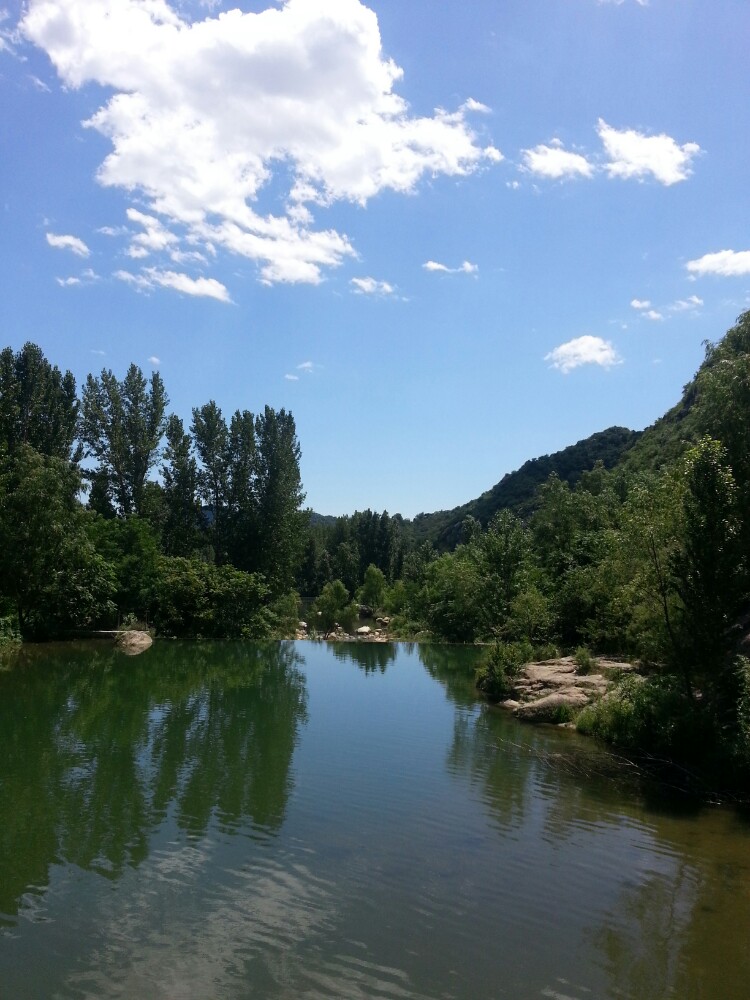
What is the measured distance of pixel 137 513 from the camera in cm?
5456

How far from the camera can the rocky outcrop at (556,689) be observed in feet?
77.5

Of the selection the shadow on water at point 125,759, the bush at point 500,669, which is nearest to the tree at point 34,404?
the shadow on water at point 125,759

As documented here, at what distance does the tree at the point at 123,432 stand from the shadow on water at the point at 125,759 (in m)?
25.4

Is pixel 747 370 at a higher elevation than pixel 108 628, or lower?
higher

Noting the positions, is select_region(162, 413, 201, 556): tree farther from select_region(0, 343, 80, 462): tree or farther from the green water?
the green water

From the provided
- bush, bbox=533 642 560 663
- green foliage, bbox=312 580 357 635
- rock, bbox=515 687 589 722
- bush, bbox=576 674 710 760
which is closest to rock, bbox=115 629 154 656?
bush, bbox=533 642 560 663

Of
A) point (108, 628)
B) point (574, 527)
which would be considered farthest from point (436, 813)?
point (574, 527)

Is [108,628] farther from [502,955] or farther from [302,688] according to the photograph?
[502,955]

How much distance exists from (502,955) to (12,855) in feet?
23.6

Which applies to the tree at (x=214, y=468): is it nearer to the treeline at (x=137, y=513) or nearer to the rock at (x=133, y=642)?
the treeline at (x=137, y=513)

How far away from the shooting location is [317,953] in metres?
8.18

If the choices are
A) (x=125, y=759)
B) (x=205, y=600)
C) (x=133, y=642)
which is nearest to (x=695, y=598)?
(x=125, y=759)

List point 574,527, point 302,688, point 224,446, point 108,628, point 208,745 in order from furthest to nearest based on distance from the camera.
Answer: point 224,446
point 574,527
point 108,628
point 302,688
point 208,745

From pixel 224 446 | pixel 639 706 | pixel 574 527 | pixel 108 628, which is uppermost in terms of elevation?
pixel 224 446
